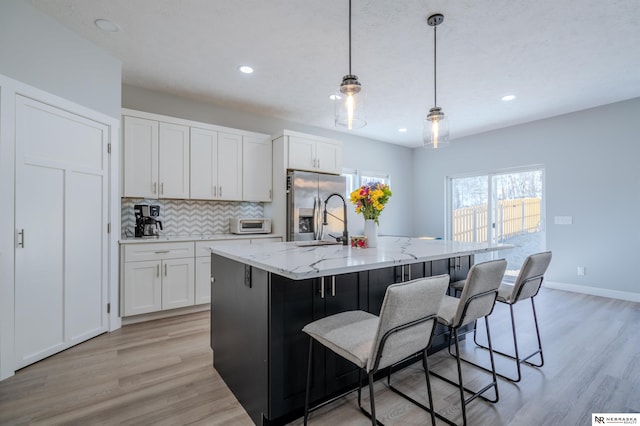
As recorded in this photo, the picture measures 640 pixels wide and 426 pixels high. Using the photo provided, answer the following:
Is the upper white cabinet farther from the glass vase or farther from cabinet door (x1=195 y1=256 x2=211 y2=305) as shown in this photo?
the glass vase

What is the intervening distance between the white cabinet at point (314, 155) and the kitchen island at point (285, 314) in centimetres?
251

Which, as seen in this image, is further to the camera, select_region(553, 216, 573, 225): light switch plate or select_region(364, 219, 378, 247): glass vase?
select_region(553, 216, 573, 225): light switch plate

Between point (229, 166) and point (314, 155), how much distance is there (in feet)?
4.16

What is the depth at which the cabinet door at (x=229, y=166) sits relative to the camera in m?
3.96

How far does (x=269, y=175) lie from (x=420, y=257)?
312cm

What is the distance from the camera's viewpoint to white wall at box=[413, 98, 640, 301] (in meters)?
4.00

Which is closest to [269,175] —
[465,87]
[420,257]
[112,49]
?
[112,49]

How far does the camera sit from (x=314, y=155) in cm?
448

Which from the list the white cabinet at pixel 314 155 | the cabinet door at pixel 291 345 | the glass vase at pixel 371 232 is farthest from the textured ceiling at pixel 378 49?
the cabinet door at pixel 291 345

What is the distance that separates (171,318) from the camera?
132 inches

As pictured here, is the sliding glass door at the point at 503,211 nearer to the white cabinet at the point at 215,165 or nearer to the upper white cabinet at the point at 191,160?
the upper white cabinet at the point at 191,160

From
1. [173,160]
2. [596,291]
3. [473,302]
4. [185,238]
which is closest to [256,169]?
[173,160]
